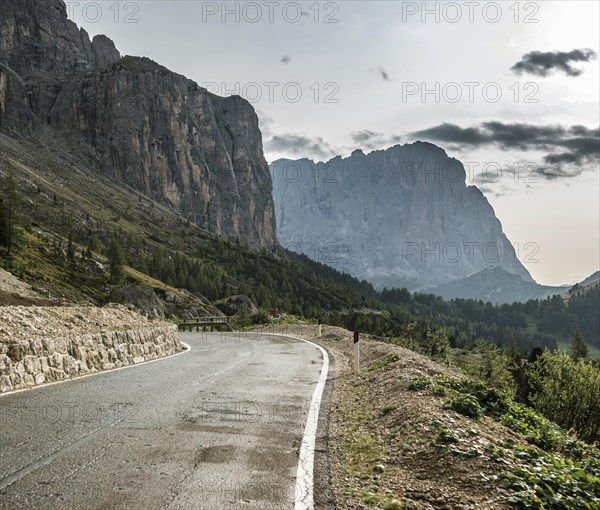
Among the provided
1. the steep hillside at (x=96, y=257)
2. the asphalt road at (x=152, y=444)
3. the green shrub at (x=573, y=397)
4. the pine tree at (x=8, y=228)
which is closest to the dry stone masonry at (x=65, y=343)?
the asphalt road at (x=152, y=444)

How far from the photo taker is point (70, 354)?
1394 cm

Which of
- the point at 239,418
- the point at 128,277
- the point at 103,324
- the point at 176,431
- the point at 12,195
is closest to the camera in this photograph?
the point at 176,431

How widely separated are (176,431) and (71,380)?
630 centimetres

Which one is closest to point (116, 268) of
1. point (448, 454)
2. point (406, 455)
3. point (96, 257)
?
point (96, 257)

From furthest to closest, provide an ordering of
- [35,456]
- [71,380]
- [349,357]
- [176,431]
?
[349,357], [71,380], [176,431], [35,456]

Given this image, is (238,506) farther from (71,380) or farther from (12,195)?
(12,195)

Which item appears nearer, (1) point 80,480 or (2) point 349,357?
(1) point 80,480

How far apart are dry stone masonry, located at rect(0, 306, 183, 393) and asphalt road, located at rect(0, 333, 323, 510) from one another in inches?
38.1

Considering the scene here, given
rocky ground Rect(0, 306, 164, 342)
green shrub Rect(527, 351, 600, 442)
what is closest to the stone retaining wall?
rocky ground Rect(0, 306, 164, 342)

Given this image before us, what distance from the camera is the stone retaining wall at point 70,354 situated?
1141 cm

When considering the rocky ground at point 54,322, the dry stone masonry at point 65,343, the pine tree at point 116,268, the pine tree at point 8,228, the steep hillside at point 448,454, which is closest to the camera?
the steep hillside at point 448,454

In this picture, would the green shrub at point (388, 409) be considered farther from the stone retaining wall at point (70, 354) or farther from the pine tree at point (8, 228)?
the pine tree at point (8, 228)

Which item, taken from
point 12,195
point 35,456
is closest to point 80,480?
point 35,456

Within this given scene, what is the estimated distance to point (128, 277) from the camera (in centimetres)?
11356
